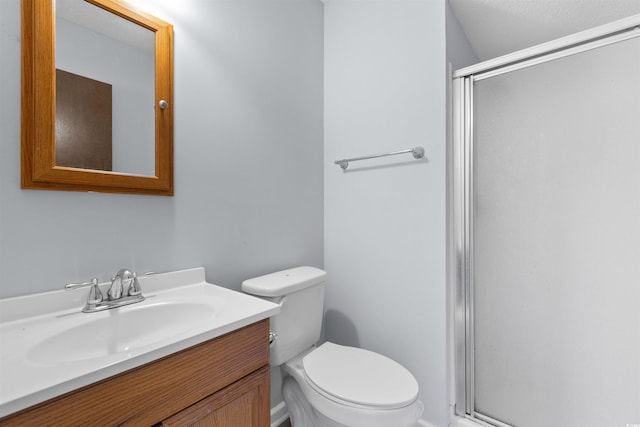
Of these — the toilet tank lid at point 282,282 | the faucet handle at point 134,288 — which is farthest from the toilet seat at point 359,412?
the faucet handle at point 134,288

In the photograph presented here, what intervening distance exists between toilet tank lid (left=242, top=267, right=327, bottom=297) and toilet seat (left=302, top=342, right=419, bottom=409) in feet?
1.08

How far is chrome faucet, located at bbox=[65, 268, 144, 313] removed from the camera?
0.87 meters

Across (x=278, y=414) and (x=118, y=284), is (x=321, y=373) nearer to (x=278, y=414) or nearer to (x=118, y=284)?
(x=278, y=414)

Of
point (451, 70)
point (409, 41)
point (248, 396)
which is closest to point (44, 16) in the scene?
point (248, 396)

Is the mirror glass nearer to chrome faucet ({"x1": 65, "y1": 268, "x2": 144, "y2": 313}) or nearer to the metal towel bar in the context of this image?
chrome faucet ({"x1": 65, "y1": 268, "x2": 144, "y2": 313})

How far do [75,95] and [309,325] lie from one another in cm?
122

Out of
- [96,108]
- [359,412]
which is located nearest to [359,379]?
[359,412]

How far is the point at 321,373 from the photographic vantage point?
3.84ft

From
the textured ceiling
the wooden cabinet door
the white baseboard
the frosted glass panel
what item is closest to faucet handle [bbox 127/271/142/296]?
the wooden cabinet door

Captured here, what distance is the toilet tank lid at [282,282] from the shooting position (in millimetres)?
1164

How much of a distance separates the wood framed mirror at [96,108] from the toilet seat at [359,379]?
3.04ft

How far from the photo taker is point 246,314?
0.82 m

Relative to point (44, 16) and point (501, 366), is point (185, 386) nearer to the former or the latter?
point (44, 16)

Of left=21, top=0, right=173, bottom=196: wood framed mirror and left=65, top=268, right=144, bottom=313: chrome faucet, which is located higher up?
left=21, top=0, right=173, bottom=196: wood framed mirror
